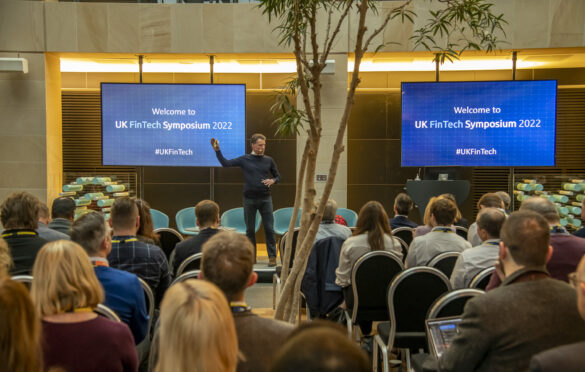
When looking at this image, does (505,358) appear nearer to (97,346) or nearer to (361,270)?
(97,346)

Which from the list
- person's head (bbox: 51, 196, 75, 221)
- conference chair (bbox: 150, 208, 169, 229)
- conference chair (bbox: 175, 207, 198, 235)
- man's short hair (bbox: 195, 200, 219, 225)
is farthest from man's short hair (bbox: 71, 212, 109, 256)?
conference chair (bbox: 175, 207, 198, 235)

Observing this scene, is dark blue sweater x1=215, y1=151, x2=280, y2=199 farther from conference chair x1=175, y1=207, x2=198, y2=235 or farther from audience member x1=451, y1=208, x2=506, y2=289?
audience member x1=451, y1=208, x2=506, y2=289

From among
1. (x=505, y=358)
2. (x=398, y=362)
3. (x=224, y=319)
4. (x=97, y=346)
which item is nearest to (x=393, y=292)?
(x=398, y=362)

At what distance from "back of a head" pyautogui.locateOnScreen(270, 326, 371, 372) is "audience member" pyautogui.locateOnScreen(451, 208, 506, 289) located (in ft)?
9.58

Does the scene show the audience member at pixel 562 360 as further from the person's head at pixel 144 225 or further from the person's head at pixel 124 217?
the person's head at pixel 144 225

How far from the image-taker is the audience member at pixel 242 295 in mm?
2074

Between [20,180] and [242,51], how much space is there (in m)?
4.11

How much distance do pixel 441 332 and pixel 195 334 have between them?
1331 mm

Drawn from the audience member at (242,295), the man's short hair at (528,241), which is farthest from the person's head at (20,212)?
the man's short hair at (528,241)

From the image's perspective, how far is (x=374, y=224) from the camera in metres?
4.80

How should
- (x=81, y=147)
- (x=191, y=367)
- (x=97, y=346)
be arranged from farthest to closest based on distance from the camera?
(x=81, y=147)
(x=97, y=346)
(x=191, y=367)

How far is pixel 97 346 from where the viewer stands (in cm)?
213

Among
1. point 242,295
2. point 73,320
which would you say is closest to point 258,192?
point 242,295

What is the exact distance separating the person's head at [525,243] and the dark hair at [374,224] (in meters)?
2.31
